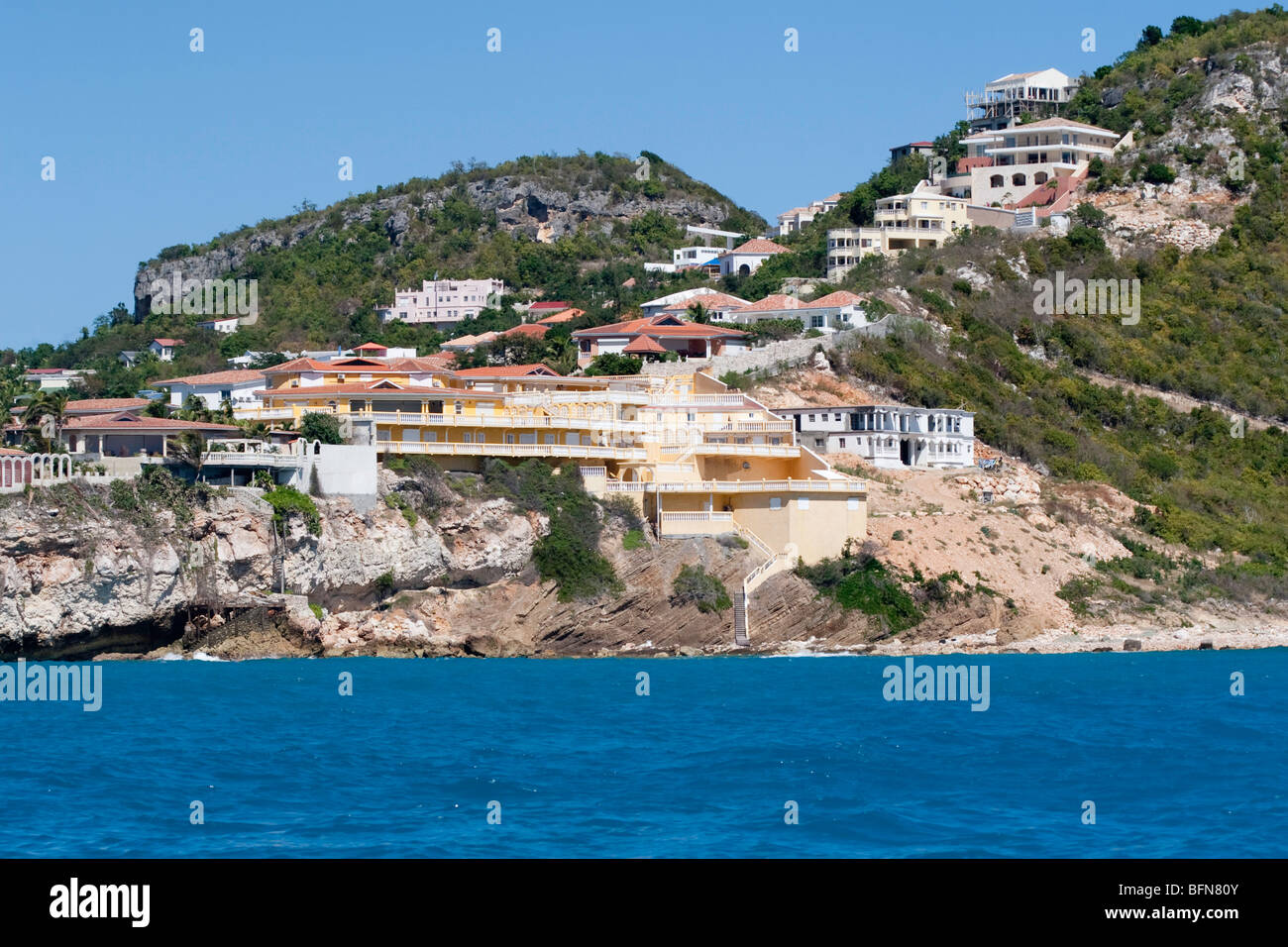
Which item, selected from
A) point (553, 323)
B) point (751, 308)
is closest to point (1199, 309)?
point (751, 308)

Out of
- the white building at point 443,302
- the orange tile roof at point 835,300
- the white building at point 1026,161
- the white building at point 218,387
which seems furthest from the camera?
the white building at point 443,302

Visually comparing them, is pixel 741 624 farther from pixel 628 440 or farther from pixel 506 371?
pixel 506 371

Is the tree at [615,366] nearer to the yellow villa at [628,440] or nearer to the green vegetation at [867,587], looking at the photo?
the yellow villa at [628,440]

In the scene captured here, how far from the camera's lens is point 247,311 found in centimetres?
12531

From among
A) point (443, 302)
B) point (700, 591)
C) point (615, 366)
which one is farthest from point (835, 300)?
point (443, 302)

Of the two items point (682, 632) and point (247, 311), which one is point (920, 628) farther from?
point (247, 311)

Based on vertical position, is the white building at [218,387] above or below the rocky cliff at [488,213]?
below

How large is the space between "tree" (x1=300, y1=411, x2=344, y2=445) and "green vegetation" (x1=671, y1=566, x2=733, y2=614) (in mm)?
12823

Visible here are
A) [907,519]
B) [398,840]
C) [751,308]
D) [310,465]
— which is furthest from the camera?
[751,308]

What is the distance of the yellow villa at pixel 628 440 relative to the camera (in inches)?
2501

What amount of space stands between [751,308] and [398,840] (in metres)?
67.1

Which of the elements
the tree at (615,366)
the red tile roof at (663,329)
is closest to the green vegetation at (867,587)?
the tree at (615,366)

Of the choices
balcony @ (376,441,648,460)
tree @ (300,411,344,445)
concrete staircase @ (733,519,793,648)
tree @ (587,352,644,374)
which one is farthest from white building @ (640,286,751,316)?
tree @ (300,411,344,445)

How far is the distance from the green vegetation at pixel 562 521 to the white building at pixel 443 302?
2155 inches
